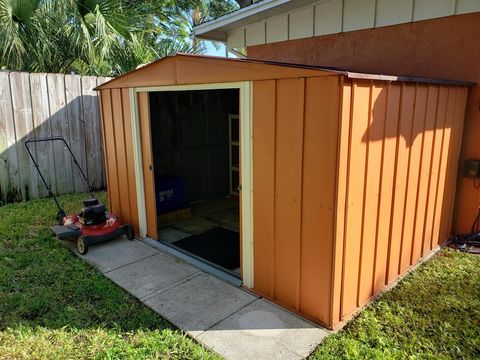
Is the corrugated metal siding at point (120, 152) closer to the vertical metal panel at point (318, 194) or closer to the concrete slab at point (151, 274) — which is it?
the concrete slab at point (151, 274)

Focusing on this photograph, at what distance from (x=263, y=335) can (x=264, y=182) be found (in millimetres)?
1310

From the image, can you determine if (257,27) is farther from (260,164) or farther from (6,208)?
(6,208)

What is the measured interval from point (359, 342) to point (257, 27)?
557cm

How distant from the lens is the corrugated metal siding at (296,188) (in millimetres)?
2838

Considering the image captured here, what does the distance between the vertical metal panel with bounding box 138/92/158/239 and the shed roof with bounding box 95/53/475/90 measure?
0.28m

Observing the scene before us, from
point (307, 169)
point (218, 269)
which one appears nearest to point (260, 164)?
point (307, 169)

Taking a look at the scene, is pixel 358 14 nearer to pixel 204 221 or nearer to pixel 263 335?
pixel 204 221

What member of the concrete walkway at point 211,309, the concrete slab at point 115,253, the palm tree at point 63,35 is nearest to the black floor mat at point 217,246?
the concrete walkway at point 211,309

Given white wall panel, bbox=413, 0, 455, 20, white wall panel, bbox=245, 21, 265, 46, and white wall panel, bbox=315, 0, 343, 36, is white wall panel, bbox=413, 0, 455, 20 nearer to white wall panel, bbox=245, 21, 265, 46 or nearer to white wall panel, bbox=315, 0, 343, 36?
white wall panel, bbox=315, 0, 343, 36

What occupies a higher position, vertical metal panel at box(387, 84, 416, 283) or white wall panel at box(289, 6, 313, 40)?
white wall panel at box(289, 6, 313, 40)

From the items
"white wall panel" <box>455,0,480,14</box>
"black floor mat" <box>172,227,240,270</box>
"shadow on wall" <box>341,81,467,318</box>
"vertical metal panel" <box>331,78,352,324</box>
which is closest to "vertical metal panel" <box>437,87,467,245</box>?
"shadow on wall" <box>341,81,467,318</box>

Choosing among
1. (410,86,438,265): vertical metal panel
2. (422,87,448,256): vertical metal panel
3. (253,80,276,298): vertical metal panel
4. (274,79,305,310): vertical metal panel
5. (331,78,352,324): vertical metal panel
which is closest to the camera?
(331,78,352,324): vertical metal panel

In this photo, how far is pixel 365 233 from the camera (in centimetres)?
324

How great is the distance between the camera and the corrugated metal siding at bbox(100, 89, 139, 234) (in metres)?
5.03
